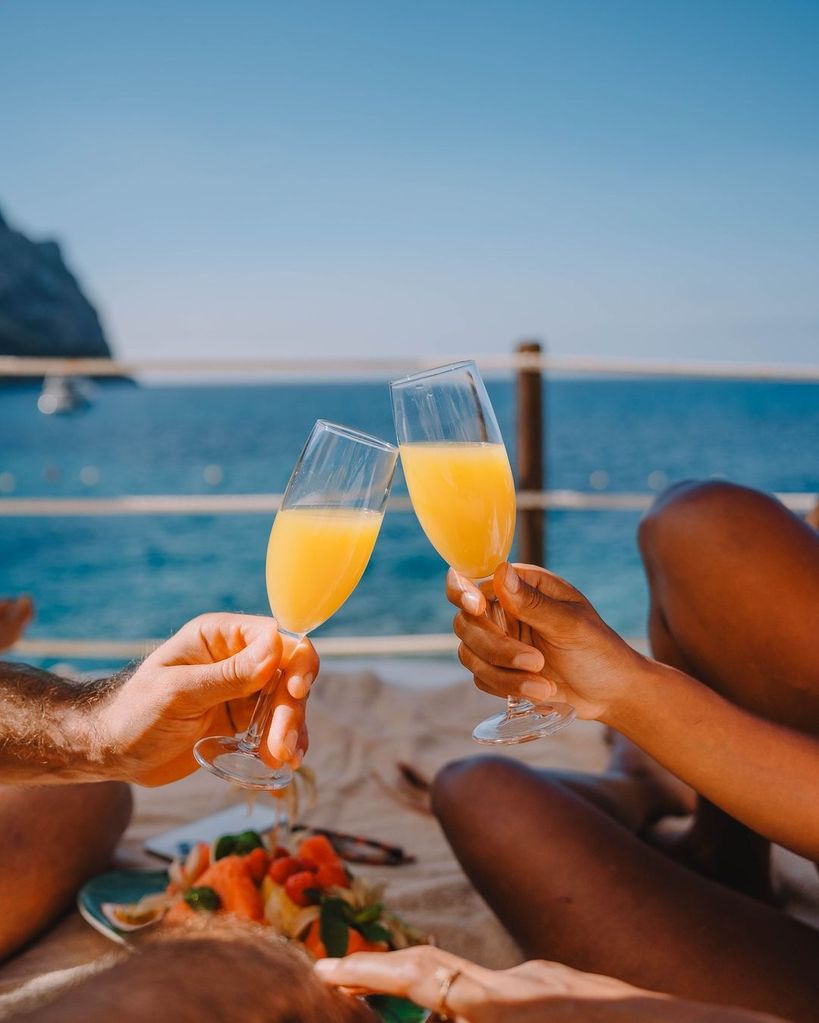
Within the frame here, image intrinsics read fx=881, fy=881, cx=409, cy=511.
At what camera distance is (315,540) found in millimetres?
1189

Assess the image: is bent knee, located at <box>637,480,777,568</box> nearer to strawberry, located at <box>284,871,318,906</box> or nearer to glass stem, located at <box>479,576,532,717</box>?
glass stem, located at <box>479,576,532,717</box>

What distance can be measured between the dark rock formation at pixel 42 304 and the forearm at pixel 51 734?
162 feet

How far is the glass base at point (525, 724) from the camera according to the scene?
45.4 inches

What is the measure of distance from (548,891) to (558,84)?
28188 mm

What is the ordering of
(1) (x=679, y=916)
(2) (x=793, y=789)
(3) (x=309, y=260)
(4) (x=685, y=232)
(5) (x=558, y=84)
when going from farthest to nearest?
(3) (x=309, y=260), (4) (x=685, y=232), (5) (x=558, y=84), (1) (x=679, y=916), (2) (x=793, y=789)

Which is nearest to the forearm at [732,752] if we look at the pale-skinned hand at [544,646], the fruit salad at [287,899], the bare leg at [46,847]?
the pale-skinned hand at [544,646]

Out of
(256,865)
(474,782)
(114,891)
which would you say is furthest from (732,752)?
(114,891)

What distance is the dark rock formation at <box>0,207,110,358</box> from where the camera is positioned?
4844 cm

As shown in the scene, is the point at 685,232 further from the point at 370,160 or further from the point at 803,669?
the point at 803,669

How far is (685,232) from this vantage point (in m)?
36.1

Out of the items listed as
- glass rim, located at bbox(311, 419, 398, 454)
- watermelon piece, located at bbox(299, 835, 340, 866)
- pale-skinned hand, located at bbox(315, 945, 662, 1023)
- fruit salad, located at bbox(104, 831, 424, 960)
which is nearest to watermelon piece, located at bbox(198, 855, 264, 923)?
fruit salad, located at bbox(104, 831, 424, 960)

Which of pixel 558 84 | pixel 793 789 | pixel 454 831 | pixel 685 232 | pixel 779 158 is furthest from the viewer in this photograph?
pixel 685 232

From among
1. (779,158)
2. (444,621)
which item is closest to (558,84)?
(779,158)

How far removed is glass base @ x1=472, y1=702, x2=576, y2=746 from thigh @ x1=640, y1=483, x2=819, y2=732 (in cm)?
32
